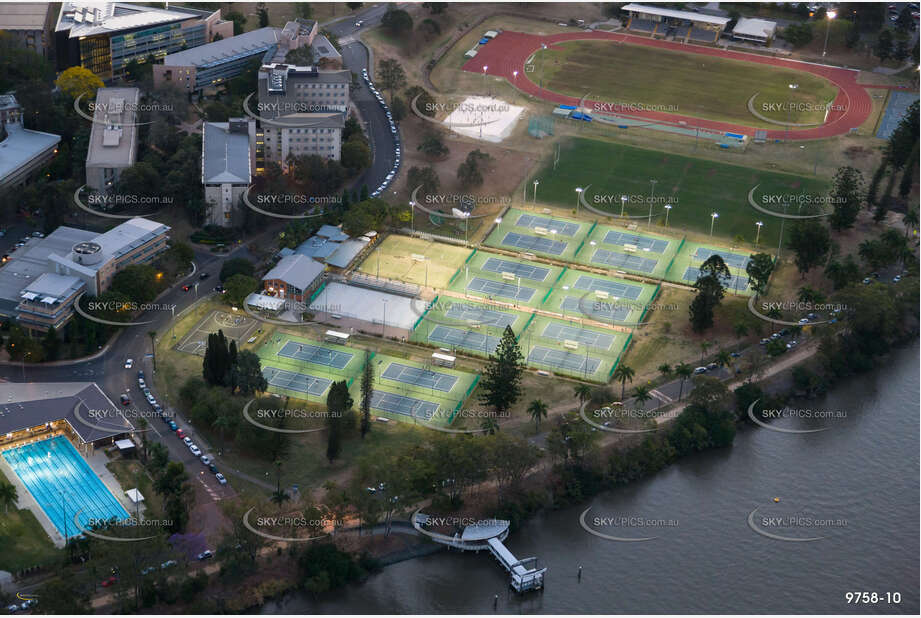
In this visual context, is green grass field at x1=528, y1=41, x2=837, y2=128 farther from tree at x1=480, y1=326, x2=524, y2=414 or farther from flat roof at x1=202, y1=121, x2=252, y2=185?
tree at x1=480, y1=326, x2=524, y2=414

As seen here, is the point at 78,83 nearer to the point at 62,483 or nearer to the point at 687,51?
the point at 62,483

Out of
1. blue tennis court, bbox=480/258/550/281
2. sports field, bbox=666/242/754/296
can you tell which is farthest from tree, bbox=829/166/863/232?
blue tennis court, bbox=480/258/550/281

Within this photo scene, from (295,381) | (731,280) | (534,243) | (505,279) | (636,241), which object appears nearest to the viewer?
(295,381)

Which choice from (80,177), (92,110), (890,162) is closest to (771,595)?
(890,162)

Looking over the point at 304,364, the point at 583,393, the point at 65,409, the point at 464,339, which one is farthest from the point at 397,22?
the point at 65,409

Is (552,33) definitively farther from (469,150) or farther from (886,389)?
(886,389)

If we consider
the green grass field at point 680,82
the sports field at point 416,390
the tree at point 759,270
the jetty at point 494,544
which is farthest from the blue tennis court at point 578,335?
the green grass field at point 680,82
